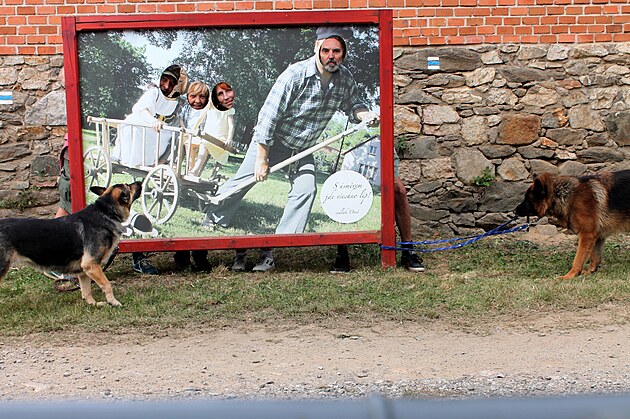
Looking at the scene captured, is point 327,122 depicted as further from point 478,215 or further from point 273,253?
point 478,215

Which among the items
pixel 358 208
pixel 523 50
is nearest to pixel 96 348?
pixel 358 208

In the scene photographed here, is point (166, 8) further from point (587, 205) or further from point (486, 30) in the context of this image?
point (587, 205)

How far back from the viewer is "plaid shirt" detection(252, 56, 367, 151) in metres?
7.46

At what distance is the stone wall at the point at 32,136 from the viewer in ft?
29.2

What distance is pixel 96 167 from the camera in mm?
7465

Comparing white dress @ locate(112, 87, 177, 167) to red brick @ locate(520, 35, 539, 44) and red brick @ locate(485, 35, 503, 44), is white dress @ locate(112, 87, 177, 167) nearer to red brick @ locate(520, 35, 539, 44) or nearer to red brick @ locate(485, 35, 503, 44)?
red brick @ locate(485, 35, 503, 44)

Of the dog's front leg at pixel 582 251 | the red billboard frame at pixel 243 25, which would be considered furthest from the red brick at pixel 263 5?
the dog's front leg at pixel 582 251

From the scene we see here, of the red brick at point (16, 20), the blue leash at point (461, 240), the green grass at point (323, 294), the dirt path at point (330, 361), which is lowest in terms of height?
the dirt path at point (330, 361)

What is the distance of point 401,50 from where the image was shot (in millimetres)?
8984

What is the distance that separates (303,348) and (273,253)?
139 inches

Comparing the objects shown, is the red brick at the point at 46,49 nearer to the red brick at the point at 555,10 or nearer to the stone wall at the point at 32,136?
the stone wall at the point at 32,136

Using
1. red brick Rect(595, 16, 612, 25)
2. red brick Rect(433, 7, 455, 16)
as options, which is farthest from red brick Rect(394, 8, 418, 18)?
red brick Rect(595, 16, 612, 25)

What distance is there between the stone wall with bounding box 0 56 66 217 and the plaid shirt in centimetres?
304

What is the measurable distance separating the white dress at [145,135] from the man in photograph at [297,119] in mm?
805
